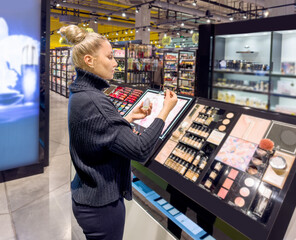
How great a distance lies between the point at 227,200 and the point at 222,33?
2866 millimetres

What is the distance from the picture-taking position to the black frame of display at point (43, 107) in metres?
3.76

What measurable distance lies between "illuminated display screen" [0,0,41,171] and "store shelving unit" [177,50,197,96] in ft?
21.9

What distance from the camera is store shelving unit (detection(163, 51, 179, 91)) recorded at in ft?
36.4

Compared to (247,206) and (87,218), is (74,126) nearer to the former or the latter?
(87,218)

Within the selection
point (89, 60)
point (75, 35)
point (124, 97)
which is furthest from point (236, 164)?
point (124, 97)

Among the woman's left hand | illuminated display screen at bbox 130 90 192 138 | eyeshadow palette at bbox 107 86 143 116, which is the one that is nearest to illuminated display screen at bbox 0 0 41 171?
eyeshadow palette at bbox 107 86 143 116

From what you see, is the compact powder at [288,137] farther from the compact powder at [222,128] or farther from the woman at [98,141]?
the woman at [98,141]

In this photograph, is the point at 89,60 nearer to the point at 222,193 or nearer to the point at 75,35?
the point at 75,35

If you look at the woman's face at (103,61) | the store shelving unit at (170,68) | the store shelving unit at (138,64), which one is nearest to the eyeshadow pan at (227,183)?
the woman's face at (103,61)

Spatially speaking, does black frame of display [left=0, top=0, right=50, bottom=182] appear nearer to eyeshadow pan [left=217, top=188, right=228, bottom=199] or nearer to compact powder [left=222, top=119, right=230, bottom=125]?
compact powder [left=222, top=119, right=230, bottom=125]

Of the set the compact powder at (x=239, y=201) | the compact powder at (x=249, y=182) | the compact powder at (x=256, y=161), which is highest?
the compact powder at (x=256, y=161)

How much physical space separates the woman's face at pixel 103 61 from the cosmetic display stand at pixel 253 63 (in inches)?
87.7

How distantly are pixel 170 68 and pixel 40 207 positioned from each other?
9.02 metres

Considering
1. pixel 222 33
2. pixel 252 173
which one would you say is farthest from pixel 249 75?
pixel 252 173
